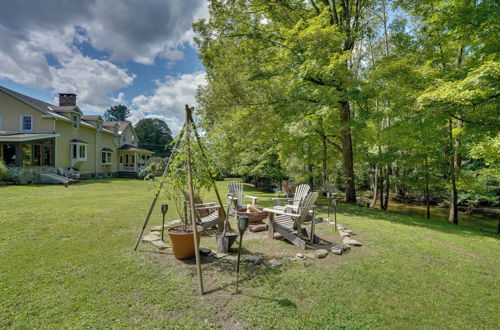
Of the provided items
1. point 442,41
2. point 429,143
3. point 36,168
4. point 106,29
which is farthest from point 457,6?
point 36,168

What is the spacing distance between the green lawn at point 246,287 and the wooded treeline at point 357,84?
360 centimetres

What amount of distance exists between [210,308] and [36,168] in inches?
703

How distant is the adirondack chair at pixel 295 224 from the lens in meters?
4.53

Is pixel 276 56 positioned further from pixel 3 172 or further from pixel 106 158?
pixel 106 158

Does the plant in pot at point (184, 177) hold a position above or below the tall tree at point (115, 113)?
below

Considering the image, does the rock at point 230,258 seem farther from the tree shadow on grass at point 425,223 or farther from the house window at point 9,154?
the house window at point 9,154

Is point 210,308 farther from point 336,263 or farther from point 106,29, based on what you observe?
point 106,29

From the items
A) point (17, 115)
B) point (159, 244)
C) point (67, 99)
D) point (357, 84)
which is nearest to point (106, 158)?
point (67, 99)

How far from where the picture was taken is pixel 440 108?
6.27 metres

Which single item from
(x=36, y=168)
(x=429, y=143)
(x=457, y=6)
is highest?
(x=457, y=6)

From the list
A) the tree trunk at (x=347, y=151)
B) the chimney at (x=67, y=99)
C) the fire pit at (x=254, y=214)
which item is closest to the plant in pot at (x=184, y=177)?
the fire pit at (x=254, y=214)

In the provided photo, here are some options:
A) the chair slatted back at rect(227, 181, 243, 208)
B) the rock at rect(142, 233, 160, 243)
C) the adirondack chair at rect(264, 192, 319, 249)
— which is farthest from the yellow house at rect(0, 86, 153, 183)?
the adirondack chair at rect(264, 192, 319, 249)

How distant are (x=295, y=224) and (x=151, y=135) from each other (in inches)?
1694

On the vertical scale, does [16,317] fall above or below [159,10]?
below
